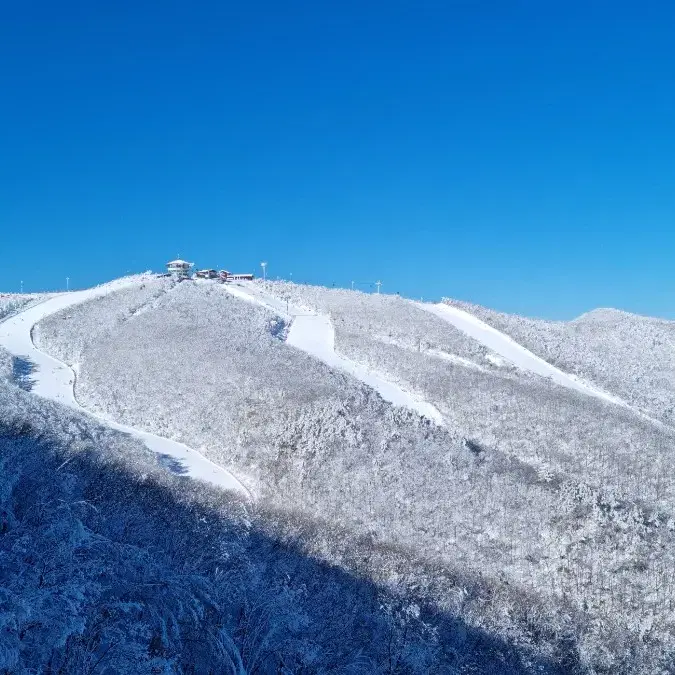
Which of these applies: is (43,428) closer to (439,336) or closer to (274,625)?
(274,625)

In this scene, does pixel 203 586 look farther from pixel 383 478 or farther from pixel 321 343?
pixel 321 343

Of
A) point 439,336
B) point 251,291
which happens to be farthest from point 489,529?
point 251,291

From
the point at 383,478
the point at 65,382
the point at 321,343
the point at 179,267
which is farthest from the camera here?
the point at 179,267

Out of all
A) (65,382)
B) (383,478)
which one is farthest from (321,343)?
(383,478)


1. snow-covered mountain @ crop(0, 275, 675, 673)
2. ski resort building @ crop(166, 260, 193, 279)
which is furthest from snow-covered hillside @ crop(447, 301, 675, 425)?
ski resort building @ crop(166, 260, 193, 279)

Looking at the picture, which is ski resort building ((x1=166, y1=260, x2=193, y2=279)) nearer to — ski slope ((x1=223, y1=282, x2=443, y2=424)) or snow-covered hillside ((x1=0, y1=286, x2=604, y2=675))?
ski slope ((x1=223, y1=282, x2=443, y2=424))

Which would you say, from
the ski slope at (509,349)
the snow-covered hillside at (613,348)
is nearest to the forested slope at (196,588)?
the ski slope at (509,349)

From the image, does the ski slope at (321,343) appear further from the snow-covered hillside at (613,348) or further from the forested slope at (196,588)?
the snow-covered hillside at (613,348)

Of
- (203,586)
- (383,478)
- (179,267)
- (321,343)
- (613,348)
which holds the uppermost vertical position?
(179,267)
